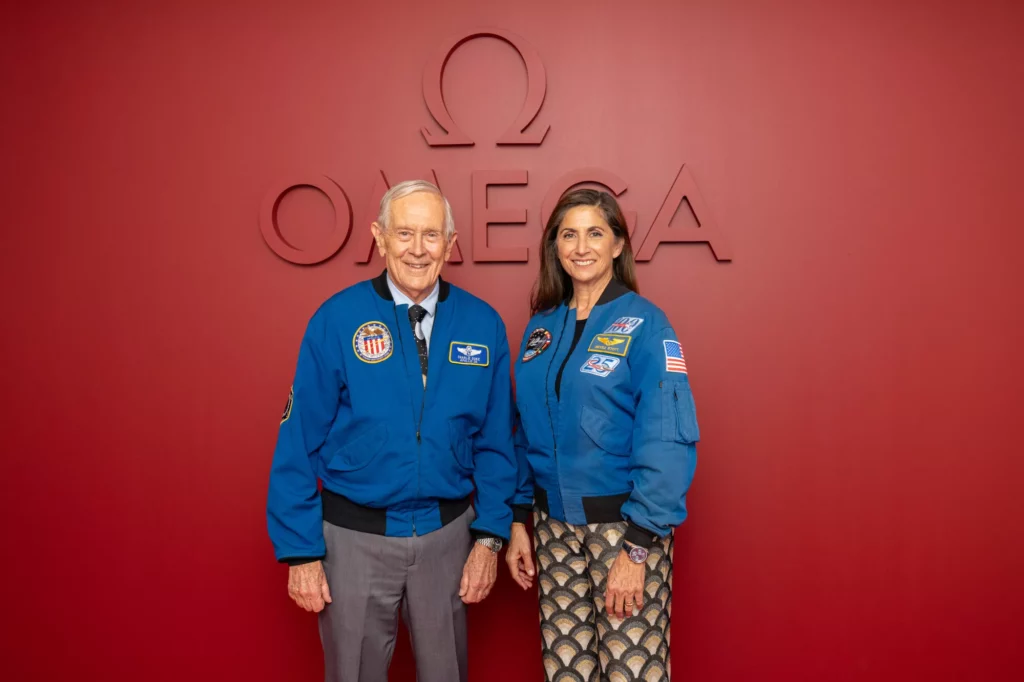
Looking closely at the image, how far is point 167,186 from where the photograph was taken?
2305 mm

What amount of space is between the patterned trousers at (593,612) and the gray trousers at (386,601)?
26 centimetres

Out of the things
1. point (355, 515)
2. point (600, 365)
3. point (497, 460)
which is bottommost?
point (355, 515)

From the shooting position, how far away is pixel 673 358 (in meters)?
1.65

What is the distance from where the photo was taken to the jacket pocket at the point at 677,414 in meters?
1.57

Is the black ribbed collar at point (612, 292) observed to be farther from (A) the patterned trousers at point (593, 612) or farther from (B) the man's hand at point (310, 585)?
(B) the man's hand at point (310, 585)

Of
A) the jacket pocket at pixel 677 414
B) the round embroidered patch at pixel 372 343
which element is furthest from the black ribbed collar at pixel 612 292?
the round embroidered patch at pixel 372 343

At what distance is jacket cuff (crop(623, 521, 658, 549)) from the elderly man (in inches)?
15.2

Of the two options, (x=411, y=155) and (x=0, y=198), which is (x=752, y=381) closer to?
(x=411, y=155)

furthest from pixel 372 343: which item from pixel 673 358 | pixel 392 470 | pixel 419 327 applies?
pixel 673 358

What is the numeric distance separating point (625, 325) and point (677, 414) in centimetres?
28

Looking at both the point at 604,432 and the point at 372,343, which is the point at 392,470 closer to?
the point at 372,343

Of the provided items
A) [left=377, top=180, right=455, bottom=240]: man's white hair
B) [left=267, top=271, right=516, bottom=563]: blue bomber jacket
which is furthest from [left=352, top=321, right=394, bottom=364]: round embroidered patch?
[left=377, top=180, right=455, bottom=240]: man's white hair

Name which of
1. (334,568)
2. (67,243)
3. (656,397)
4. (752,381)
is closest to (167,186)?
(67,243)

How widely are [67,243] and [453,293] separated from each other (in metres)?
1.54
